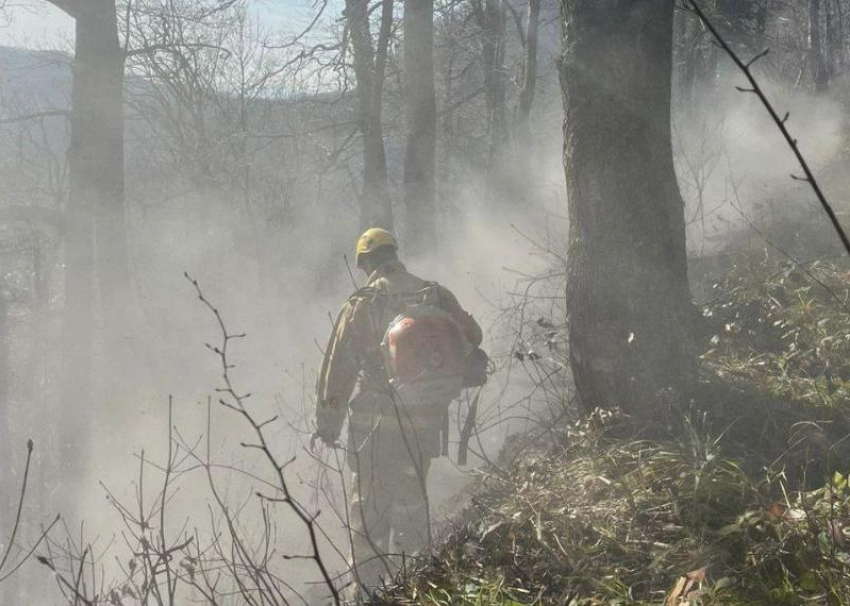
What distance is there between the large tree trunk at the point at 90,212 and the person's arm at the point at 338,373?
726 cm

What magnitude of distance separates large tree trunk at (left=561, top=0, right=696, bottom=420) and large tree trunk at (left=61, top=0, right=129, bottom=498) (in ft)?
29.0

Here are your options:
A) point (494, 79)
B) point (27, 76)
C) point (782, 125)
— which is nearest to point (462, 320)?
point (782, 125)

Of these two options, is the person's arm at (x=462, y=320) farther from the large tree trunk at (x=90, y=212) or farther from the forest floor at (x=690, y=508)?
the large tree trunk at (x=90, y=212)

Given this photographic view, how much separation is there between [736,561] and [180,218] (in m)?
24.0

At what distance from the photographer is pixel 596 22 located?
4391mm

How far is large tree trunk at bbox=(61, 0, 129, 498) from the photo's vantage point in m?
11.6

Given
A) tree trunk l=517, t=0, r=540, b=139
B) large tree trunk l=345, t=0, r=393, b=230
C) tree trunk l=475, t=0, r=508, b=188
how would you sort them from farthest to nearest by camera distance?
tree trunk l=475, t=0, r=508, b=188, tree trunk l=517, t=0, r=540, b=139, large tree trunk l=345, t=0, r=393, b=230

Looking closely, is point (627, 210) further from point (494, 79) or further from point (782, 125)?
point (494, 79)

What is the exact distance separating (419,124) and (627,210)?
820cm

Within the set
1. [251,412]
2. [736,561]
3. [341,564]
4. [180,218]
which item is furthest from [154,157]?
[736,561]

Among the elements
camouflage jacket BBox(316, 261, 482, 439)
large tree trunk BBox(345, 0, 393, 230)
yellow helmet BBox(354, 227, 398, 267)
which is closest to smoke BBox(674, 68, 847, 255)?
camouflage jacket BBox(316, 261, 482, 439)

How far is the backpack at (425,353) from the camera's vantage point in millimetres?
4996

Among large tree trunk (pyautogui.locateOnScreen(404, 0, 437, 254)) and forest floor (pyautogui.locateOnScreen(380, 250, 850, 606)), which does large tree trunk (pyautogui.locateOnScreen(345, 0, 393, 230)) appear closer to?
large tree trunk (pyautogui.locateOnScreen(404, 0, 437, 254))

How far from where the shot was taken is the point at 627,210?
4355mm
